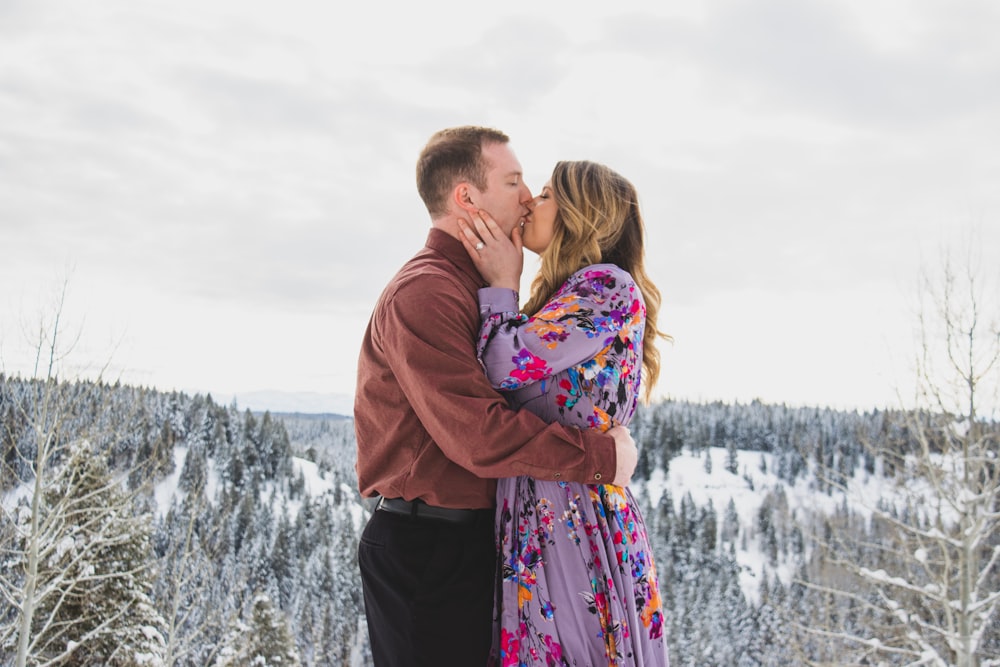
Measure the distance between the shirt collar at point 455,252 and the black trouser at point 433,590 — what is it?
2.53 feet

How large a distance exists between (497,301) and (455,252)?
28 centimetres

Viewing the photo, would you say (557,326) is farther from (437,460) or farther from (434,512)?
(434,512)

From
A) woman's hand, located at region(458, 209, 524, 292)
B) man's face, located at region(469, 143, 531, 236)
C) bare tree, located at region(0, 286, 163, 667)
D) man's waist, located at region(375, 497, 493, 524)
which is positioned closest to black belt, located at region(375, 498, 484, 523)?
man's waist, located at region(375, 497, 493, 524)

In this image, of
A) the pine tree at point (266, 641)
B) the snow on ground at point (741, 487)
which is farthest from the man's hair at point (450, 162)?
the snow on ground at point (741, 487)

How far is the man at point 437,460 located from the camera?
217 cm

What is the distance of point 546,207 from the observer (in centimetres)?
263

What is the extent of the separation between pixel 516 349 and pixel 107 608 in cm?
1465

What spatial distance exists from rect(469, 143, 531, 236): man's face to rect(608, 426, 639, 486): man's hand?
0.82 m

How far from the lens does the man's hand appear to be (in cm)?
226

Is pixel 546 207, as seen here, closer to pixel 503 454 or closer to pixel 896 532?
pixel 503 454

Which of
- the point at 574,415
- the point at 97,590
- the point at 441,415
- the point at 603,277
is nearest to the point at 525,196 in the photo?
the point at 603,277

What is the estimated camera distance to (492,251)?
2543 millimetres

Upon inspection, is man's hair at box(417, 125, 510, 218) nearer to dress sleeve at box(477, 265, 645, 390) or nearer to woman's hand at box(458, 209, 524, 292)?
woman's hand at box(458, 209, 524, 292)

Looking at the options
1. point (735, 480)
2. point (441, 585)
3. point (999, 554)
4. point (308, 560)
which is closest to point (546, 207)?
point (441, 585)
